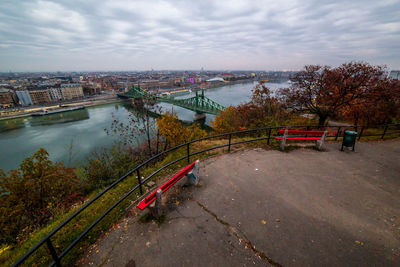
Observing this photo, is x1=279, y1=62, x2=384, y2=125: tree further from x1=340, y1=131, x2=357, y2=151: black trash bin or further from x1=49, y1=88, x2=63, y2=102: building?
x1=49, y1=88, x2=63, y2=102: building

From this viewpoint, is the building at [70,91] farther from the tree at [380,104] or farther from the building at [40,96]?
the tree at [380,104]

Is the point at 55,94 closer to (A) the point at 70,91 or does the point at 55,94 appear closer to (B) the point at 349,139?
(A) the point at 70,91

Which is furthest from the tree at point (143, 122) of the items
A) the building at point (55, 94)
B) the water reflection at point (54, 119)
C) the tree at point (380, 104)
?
the building at point (55, 94)

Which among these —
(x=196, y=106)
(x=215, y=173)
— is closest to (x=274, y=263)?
(x=215, y=173)

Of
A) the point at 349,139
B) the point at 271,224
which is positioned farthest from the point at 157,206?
the point at 349,139

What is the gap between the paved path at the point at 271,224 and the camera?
9.00 feet

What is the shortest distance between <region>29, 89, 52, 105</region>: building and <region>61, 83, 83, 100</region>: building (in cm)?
655

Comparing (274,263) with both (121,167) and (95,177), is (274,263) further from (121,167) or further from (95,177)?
(95,177)

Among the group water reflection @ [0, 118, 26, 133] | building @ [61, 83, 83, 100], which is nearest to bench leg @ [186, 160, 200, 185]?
water reflection @ [0, 118, 26, 133]

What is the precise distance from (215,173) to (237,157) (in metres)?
1.36

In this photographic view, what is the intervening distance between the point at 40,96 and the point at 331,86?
109m

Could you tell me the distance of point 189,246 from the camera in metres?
2.90

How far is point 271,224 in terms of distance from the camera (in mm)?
3318

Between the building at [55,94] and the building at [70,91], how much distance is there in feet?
5.47
